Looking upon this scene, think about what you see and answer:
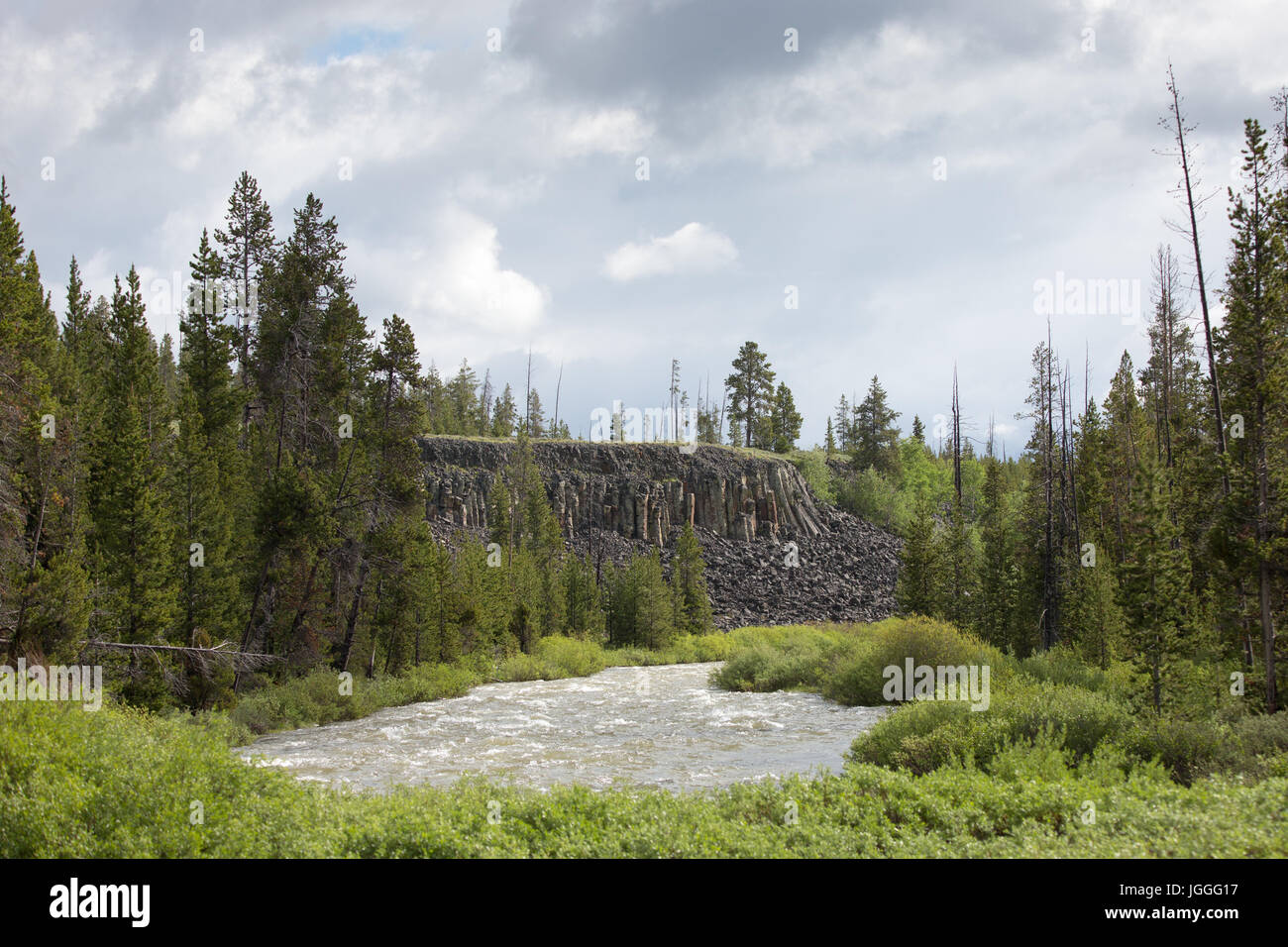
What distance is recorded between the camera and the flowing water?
16.7m

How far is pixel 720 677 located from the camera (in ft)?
125

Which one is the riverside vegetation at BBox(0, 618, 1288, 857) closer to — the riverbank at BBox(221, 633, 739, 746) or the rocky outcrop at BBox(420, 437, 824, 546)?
the riverbank at BBox(221, 633, 739, 746)

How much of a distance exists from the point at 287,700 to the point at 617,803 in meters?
19.2

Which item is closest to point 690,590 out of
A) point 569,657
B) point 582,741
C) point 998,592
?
point 569,657

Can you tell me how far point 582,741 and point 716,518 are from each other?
228ft

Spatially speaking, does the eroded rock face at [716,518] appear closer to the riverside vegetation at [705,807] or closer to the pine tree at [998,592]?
the pine tree at [998,592]

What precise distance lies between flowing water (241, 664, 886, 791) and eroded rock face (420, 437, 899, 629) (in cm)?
4196

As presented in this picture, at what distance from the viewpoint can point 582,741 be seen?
21.6m

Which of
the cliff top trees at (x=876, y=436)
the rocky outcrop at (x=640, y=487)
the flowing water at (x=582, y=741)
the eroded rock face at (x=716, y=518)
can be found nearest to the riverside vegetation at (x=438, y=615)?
the flowing water at (x=582, y=741)

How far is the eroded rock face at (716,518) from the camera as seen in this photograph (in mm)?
77375

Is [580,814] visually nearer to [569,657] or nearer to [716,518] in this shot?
[569,657]

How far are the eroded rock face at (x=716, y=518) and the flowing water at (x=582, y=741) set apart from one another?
42.0 metres

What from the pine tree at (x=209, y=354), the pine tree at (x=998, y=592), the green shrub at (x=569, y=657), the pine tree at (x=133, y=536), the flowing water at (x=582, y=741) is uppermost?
the pine tree at (x=209, y=354)
